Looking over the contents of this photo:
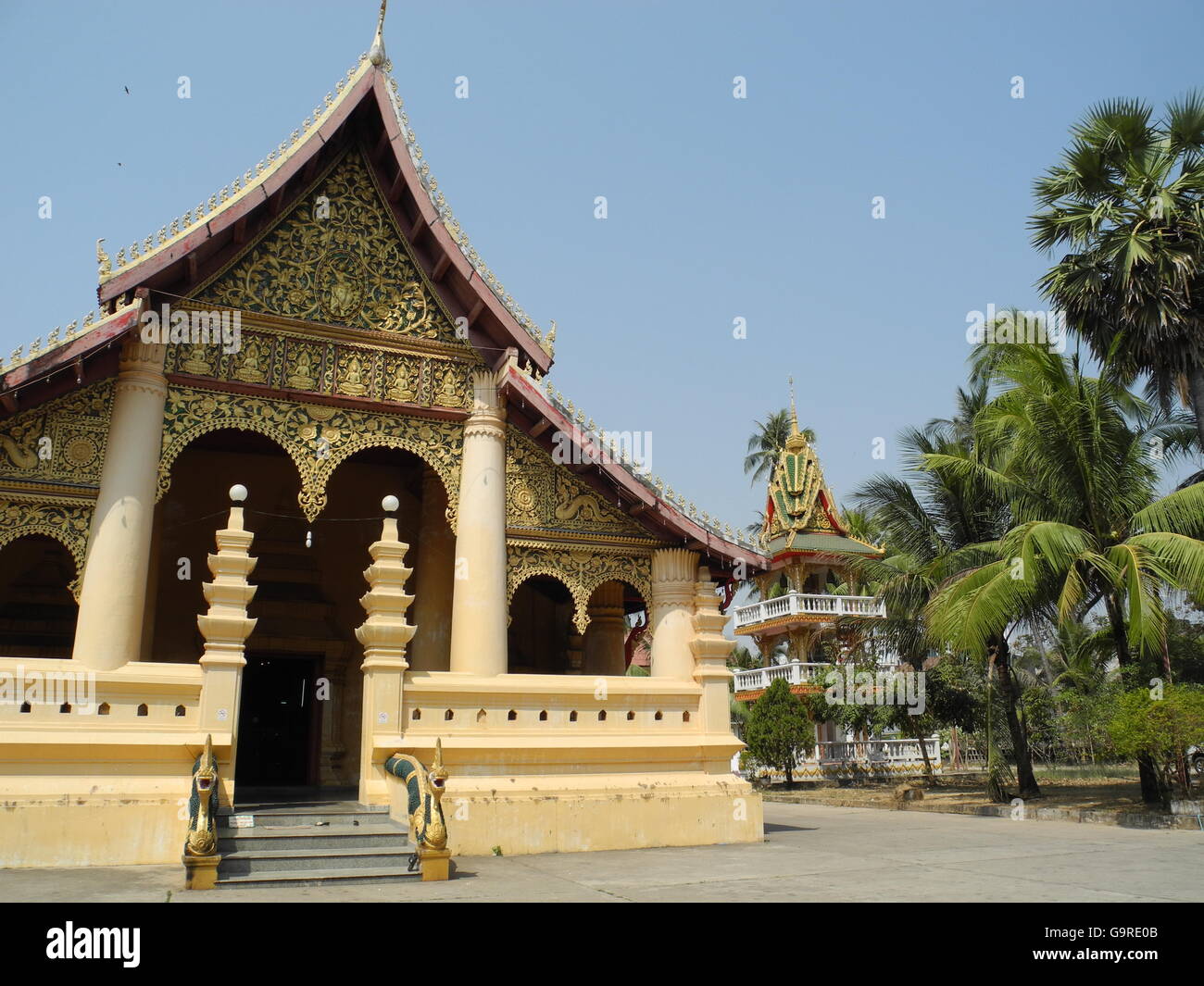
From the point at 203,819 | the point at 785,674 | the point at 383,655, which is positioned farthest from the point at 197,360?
the point at 785,674

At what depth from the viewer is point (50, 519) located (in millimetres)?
9961

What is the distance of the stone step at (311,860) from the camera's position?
25.9 ft

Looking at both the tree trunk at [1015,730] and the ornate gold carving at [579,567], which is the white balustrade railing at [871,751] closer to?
the tree trunk at [1015,730]

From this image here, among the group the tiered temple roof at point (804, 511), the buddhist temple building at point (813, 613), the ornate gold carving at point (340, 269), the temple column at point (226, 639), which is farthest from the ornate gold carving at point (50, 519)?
the tiered temple roof at point (804, 511)

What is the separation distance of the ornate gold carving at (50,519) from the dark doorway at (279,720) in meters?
4.22

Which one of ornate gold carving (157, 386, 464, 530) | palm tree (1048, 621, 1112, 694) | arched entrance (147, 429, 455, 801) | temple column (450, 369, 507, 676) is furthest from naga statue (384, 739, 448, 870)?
palm tree (1048, 621, 1112, 694)

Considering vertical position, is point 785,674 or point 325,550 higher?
point 325,550

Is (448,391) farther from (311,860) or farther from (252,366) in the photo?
(311,860)

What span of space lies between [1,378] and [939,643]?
15946 millimetres

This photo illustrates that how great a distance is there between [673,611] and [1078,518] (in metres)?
8.77

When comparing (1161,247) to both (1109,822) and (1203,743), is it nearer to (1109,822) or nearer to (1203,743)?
(1203,743)

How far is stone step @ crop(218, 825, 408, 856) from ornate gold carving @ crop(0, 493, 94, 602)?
3.25 meters

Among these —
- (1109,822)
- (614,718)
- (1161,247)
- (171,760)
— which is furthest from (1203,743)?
(171,760)

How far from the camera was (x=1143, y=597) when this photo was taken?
14.4 m
